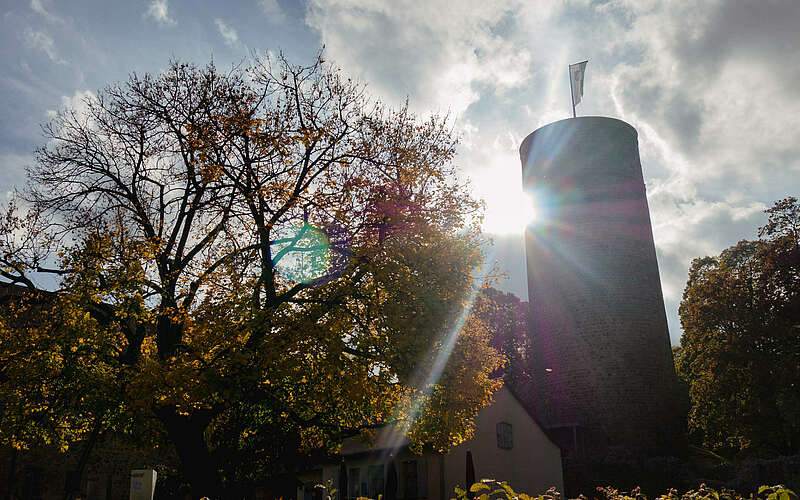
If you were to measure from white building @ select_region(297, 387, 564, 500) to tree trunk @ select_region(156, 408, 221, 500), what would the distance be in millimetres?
4928

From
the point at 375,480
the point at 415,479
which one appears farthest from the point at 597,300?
the point at 375,480

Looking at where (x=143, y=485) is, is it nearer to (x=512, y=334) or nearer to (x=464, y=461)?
(x=464, y=461)

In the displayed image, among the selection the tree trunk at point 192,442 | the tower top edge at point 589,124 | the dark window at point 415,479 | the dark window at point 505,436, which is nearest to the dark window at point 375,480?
the dark window at point 415,479

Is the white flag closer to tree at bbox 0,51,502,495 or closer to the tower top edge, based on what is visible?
the tower top edge

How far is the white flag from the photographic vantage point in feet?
129

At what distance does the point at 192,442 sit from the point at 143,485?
142 inches

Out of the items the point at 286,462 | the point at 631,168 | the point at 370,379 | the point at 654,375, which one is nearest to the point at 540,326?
the point at 654,375

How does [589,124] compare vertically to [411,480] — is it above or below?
above

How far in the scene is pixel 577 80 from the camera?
39562 millimetres

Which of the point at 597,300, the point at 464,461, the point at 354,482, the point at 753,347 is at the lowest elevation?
the point at 354,482

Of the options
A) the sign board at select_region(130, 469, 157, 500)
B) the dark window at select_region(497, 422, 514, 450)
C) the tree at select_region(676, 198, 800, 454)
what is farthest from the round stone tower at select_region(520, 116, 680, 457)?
the sign board at select_region(130, 469, 157, 500)

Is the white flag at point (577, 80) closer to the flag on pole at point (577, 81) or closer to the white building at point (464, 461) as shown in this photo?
the flag on pole at point (577, 81)

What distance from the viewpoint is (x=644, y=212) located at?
35844mm

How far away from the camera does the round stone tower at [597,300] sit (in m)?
32.8
